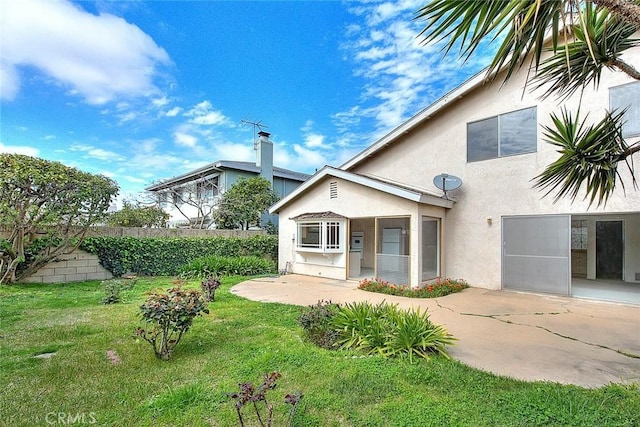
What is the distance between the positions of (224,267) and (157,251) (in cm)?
279

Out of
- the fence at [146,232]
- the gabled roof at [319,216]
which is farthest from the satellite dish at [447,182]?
the fence at [146,232]

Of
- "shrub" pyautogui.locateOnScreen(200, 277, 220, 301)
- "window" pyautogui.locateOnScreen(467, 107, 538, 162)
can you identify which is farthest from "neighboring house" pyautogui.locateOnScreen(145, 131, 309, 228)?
"window" pyautogui.locateOnScreen(467, 107, 538, 162)

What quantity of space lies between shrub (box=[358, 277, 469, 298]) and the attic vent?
3643 mm

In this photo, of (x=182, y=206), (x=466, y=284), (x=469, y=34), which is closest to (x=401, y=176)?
(x=466, y=284)

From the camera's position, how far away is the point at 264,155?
20.8m

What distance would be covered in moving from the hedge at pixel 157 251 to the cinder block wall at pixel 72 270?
0.21 m

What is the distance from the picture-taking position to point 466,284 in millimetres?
10195

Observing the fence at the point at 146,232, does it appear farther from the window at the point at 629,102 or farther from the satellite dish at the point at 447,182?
the window at the point at 629,102

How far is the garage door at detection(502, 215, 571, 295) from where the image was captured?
869cm

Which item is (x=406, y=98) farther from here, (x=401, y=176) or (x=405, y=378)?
(x=405, y=378)

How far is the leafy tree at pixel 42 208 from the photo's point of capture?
8.55m

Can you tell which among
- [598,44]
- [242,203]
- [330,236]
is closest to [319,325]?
[598,44]

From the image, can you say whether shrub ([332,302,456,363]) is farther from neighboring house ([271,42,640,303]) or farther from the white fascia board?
the white fascia board

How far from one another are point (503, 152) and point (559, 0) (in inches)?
303
